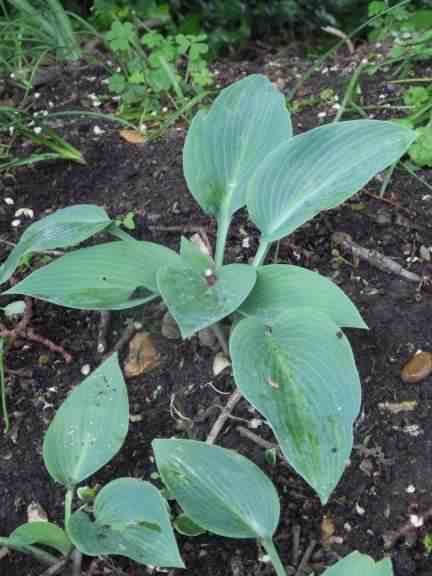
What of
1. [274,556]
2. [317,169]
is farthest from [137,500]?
[317,169]

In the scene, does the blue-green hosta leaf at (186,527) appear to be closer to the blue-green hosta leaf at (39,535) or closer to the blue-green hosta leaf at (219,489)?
the blue-green hosta leaf at (219,489)

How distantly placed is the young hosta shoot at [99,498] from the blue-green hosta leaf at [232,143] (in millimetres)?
454

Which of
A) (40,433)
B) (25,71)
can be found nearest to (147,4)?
(25,71)

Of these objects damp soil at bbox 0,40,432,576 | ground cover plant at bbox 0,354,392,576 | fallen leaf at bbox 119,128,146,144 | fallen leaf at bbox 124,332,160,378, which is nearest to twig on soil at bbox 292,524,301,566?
damp soil at bbox 0,40,432,576

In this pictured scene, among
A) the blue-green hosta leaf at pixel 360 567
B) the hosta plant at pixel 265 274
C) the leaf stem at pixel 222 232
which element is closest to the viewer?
the blue-green hosta leaf at pixel 360 567

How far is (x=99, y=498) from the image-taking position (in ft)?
4.10

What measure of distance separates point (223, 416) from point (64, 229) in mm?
520

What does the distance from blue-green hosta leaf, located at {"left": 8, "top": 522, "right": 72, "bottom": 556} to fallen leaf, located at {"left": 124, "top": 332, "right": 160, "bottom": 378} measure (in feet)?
1.38

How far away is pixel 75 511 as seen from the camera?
1358mm

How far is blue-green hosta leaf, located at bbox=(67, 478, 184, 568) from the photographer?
1156 millimetres

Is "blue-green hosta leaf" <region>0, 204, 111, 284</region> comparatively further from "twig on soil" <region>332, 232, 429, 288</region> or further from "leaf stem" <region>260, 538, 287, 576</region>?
"leaf stem" <region>260, 538, 287, 576</region>

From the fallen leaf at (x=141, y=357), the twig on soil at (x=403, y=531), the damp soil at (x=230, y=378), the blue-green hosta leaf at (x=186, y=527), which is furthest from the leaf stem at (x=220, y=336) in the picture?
the twig on soil at (x=403, y=531)

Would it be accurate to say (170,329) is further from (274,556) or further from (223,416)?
(274,556)

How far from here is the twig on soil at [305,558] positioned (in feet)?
4.13
